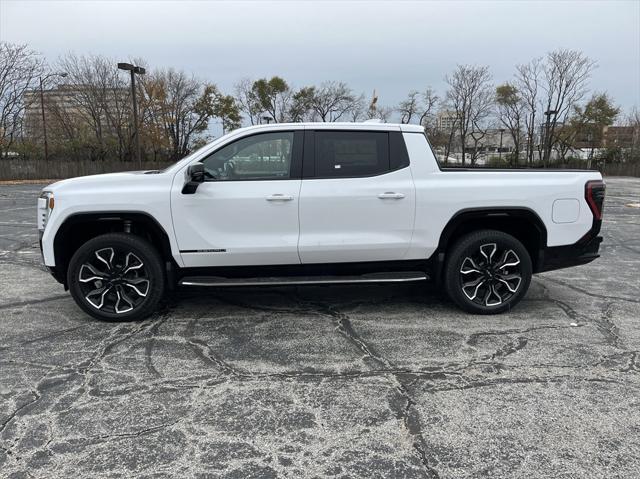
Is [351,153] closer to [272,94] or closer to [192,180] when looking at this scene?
[192,180]

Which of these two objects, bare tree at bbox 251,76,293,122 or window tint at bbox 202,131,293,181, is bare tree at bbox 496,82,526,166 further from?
window tint at bbox 202,131,293,181

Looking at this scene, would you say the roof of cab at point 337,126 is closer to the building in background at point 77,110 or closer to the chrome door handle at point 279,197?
the chrome door handle at point 279,197

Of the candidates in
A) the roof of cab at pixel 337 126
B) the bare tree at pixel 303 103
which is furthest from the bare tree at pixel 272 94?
the roof of cab at pixel 337 126

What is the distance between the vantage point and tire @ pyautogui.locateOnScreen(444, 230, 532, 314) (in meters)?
4.85

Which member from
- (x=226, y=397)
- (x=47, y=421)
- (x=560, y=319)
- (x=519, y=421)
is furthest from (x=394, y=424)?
(x=560, y=319)

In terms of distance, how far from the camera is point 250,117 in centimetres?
5462

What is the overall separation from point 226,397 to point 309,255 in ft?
5.73

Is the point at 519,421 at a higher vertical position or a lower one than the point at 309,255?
lower

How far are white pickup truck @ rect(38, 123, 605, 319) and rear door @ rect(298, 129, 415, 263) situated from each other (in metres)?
0.01

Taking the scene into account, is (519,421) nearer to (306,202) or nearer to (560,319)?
(560,319)

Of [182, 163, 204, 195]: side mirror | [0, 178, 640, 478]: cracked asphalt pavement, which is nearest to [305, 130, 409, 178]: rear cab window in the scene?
[182, 163, 204, 195]: side mirror

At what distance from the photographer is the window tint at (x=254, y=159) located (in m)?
4.64

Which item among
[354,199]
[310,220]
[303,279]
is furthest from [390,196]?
[303,279]

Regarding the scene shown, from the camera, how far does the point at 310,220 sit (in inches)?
182
